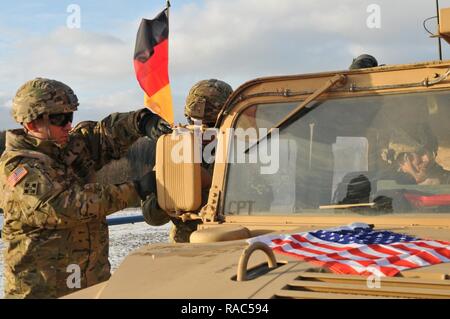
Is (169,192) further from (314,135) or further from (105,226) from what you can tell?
(105,226)

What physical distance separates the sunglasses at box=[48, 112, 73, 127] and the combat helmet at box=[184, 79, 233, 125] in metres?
A: 1.23

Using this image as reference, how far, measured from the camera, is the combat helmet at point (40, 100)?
12.3 ft

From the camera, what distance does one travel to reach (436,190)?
2727 millimetres

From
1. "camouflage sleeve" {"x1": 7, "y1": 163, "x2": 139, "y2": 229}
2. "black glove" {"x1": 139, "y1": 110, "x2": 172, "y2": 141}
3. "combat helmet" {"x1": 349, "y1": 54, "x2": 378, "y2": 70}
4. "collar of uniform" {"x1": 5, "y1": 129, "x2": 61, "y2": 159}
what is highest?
"combat helmet" {"x1": 349, "y1": 54, "x2": 378, "y2": 70}

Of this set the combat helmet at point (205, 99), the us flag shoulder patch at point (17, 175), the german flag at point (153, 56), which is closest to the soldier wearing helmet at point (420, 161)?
the us flag shoulder patch at point (17, 175)

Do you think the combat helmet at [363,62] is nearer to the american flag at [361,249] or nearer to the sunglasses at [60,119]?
the american flag at [361,249]

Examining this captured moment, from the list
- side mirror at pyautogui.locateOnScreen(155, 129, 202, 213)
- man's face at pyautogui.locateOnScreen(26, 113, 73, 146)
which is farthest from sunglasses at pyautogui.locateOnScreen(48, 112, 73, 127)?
side mirror at pyautogui.locateOnScreen(155, 129, 202, 213)

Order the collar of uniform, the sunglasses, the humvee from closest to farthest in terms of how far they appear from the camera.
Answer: the humvee → the collar of uniform → the sunglasses

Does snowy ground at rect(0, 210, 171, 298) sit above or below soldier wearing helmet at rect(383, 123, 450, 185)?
below

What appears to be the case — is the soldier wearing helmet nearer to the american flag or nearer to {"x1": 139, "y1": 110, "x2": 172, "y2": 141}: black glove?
the american flag

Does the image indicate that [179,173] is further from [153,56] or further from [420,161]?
[153,56]

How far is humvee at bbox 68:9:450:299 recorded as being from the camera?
272 cm

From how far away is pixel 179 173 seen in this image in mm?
2984
